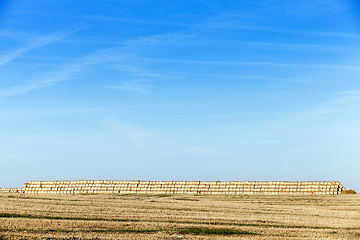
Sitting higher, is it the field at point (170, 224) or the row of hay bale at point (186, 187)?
the row of hay bale at point (186, 187)

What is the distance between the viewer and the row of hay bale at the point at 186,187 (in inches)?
1741

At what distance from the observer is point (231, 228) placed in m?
18.8

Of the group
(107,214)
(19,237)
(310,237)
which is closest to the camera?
(19,237)

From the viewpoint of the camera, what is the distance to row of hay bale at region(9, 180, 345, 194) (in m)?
44.2

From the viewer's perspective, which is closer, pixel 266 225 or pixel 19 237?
pixel 19 237

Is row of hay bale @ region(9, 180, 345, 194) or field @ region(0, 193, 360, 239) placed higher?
row of hay bale @ region(9, 180, 345, 194)

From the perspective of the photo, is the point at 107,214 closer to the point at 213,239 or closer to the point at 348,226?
the point at 213,239

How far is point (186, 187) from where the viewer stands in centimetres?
4662

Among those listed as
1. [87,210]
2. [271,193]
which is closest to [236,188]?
[271,193]

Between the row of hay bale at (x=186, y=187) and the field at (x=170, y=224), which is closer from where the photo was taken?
the field at (x=170, y=224)

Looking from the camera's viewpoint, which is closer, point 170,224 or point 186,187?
point 170,224

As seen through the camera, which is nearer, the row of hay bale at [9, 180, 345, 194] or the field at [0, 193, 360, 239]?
the field at [0, 193, 360, 239]

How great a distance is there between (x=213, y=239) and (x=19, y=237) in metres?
7.38

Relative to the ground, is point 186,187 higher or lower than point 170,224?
higher
